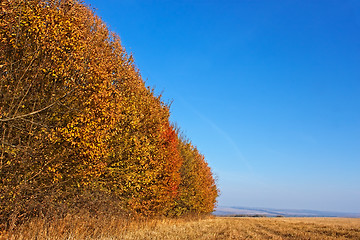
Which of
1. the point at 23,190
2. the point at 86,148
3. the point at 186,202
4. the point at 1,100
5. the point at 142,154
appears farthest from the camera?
the point at 186,202

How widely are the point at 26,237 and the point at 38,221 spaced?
1.67 meters

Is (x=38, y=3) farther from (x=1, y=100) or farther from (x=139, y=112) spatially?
(x=139, y=112)

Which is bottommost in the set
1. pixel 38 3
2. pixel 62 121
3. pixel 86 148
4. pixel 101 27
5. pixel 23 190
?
pixel 23 190

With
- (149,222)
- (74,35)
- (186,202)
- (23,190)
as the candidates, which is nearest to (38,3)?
(74,35)

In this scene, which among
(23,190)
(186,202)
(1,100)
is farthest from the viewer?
(186,202)

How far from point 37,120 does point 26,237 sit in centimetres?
480

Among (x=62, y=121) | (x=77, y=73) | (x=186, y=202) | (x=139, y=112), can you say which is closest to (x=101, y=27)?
(x=139, y=112)

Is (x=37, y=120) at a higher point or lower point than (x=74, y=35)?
lower

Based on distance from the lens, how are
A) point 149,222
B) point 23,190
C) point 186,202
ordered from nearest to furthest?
point 23,190 < point 149,222 < point 186,202

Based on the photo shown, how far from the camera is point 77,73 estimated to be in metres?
13.9

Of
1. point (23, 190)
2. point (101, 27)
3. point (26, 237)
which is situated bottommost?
point (26, 237)

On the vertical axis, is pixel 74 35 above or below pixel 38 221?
above

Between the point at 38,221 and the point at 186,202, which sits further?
the point at 186,202

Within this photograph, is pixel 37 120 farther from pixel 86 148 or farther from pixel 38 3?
pixel 38 3
